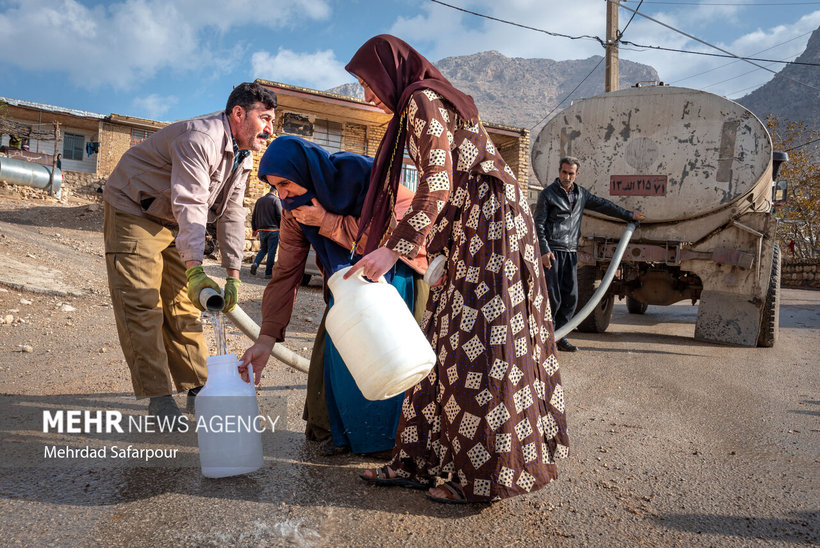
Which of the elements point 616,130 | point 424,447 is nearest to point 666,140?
point 616,130

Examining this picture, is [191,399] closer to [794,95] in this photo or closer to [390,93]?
[390,93]

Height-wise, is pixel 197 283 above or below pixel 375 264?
below

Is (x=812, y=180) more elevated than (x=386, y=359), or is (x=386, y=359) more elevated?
(x=812, y=180)

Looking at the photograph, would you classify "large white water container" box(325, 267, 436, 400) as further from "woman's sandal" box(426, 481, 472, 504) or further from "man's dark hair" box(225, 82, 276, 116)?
"man's dark hair" box(225, 82, 276, 116)

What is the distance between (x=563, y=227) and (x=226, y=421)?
416 centimetres

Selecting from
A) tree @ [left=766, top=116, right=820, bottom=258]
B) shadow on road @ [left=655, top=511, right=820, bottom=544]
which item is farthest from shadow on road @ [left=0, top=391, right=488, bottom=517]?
tree @ [left=766, top=116, right=820, bottom=258]

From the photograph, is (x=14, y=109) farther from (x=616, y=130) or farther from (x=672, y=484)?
(x=672, y=484)

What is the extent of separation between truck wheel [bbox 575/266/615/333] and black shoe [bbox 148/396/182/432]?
4.77 metres

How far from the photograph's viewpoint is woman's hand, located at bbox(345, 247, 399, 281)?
181cm

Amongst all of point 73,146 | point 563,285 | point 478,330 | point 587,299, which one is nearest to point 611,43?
point 587,299

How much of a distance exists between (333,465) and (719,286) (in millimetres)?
5008

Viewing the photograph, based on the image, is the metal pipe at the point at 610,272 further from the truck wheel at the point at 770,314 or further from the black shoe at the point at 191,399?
the black shoe at the point at 191,399

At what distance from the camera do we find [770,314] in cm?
592

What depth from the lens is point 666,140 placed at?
19.6 ft
